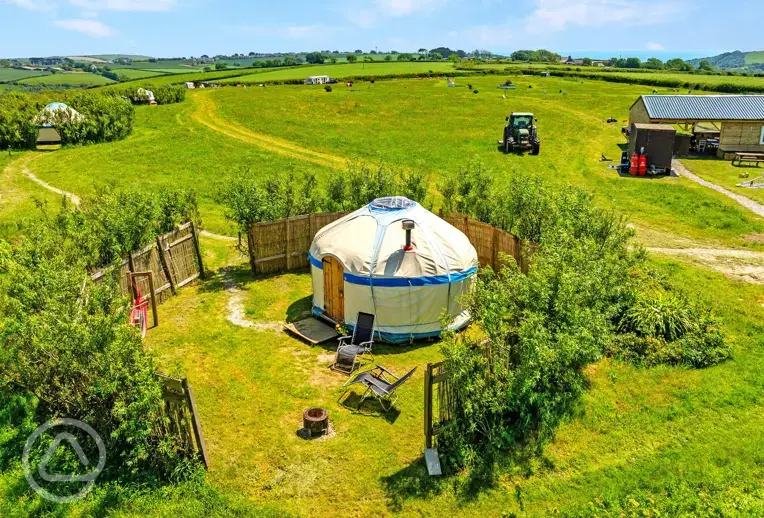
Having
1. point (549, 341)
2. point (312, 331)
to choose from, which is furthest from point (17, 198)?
point (549, 341)

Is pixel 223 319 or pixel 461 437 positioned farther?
pixel 223 319

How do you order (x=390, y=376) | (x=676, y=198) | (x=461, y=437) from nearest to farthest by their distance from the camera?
(x=461, y=437) → (x=390, y=376) → (x=676, y=198)

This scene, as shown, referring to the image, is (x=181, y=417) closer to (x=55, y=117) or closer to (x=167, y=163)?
(x=167, y=163)

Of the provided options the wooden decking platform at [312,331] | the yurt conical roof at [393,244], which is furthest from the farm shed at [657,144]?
the wooden decking platform at [312,331]

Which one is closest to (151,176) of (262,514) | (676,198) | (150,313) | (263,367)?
(150,313)

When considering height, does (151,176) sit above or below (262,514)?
above

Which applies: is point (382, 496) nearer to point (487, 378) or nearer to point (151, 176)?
point (487, 378)

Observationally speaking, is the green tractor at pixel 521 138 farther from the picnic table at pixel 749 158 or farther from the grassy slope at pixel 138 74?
the grassy slope at pixel 138 74
